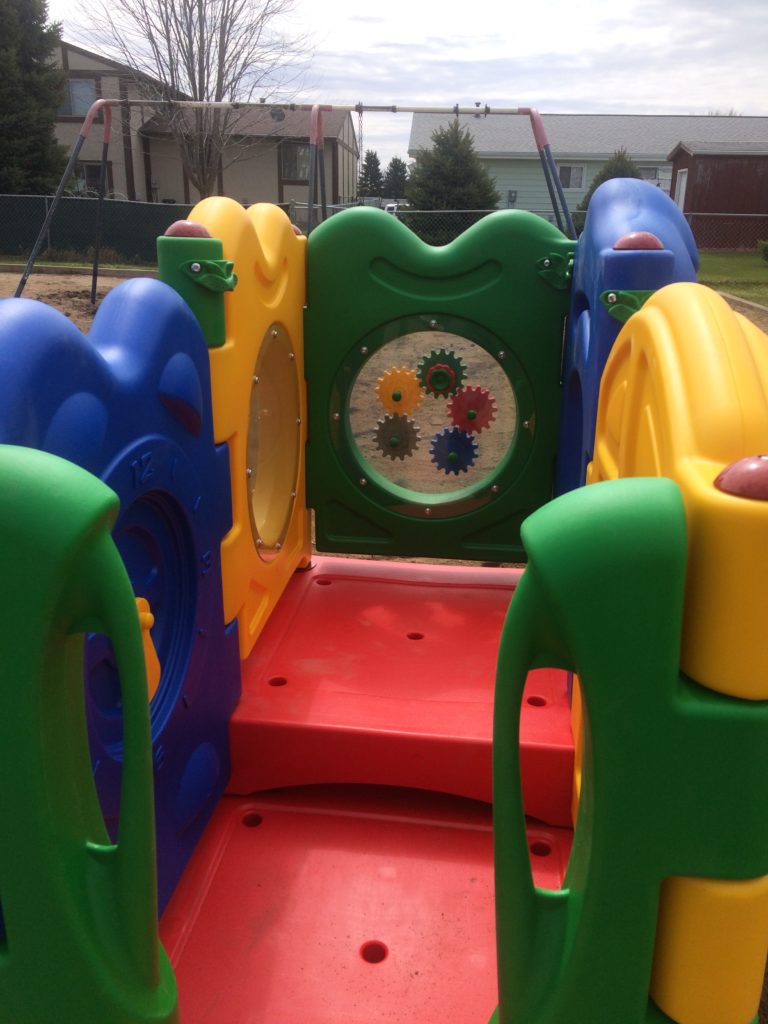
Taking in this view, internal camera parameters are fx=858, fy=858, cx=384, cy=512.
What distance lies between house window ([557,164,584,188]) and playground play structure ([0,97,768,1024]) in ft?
81.9

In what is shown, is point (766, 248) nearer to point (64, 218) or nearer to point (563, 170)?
point (563, 170)

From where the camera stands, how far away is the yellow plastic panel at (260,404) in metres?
1.92

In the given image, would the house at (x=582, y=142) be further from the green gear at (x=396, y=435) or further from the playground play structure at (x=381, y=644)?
the playground play structure at (x=381, y=644)

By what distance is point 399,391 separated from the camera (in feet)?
9.27

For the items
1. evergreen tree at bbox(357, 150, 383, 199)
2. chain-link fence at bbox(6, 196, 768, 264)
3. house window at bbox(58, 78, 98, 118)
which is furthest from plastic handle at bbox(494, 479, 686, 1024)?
evergreen tree at bbox(357, 150, 383, 199)

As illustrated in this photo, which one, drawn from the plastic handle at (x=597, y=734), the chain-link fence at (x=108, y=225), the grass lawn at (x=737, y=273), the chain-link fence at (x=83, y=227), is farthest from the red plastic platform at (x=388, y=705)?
the chain-link fence at (x=83, y=227)

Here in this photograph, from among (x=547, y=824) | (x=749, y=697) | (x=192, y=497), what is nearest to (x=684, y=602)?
(x=749, y=697)

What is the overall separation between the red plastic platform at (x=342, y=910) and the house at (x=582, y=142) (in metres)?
23.6

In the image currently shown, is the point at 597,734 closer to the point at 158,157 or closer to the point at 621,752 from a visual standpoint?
the point at 621,752

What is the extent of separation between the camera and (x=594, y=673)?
87cm

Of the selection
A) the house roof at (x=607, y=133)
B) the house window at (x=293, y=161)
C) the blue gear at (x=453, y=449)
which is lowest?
the blue gear at (x=453, y=449)

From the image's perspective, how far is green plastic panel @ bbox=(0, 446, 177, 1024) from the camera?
88cm

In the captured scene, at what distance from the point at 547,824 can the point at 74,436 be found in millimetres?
1317

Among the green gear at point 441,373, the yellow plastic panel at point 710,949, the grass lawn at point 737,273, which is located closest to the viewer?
the yellow plastic panel at point 710,949
